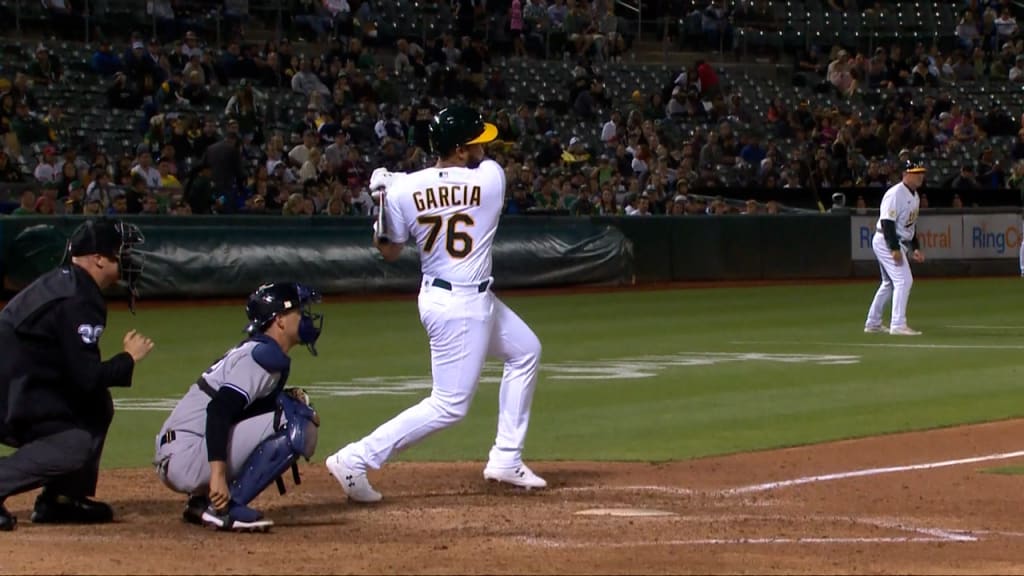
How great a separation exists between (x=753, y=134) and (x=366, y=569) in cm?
2889

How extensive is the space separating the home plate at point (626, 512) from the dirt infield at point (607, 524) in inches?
1.0

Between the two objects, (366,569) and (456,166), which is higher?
(456,166)

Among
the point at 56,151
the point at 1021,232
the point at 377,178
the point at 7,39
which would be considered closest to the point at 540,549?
the point at 377,178

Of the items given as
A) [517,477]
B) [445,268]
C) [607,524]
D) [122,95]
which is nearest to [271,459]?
[445,268]

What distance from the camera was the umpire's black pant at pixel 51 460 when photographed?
7453 millimetres

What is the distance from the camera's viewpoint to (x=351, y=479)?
323 inches

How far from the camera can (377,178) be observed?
27.3ft

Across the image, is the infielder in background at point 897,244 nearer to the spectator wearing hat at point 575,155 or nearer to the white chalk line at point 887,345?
the white chalk line at point 887,345

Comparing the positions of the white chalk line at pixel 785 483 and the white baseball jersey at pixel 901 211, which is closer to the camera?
the white chalk line at pixel 785 483

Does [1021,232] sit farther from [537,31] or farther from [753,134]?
[537,31]

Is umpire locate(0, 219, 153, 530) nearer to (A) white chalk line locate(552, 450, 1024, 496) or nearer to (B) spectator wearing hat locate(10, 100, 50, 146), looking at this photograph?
(A) white chalk line locate(552, 450, 1024, 496)

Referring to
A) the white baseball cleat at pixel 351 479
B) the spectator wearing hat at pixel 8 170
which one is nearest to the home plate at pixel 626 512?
the white baseball cleat at pixel 351 479

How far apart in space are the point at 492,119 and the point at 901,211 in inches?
470

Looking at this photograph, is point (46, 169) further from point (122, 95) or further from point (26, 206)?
point (122, 95)
